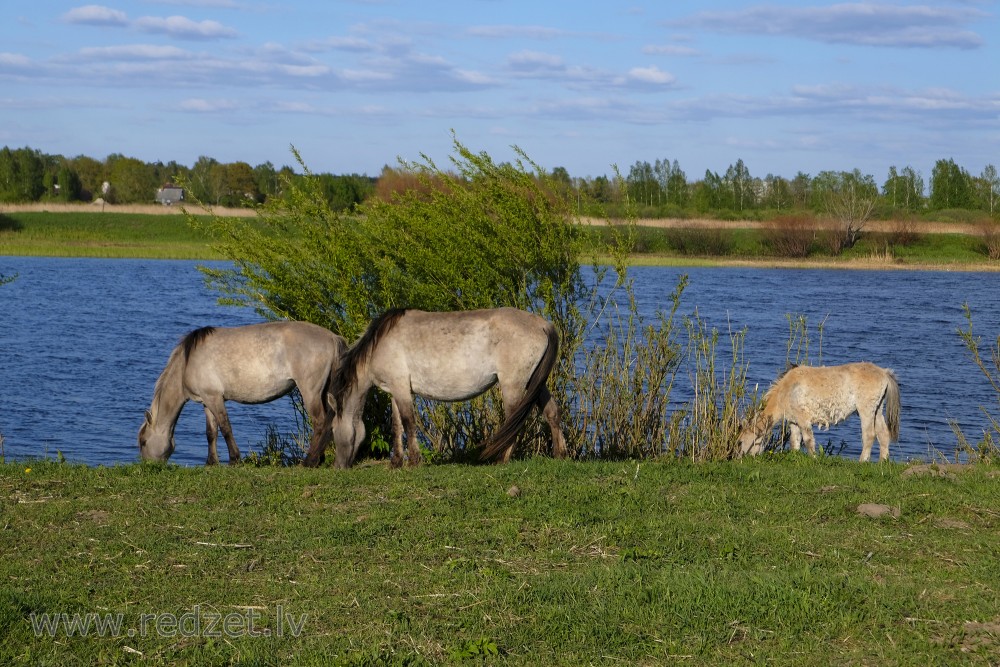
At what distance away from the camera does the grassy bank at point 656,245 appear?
65.7 meters

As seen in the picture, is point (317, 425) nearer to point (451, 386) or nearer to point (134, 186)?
point (451, 386)

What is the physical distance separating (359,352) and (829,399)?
612 cm

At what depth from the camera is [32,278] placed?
5181 centimetres

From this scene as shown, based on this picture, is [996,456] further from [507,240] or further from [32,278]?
[32,278]

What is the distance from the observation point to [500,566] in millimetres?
6488

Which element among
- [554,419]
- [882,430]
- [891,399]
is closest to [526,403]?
[554,419]

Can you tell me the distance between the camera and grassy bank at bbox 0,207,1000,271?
65.7 m

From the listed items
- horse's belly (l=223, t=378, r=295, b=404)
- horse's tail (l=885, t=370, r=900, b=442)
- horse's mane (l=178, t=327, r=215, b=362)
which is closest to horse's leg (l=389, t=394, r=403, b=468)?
horse's belly (l=223, t=378, r=295, b=404)

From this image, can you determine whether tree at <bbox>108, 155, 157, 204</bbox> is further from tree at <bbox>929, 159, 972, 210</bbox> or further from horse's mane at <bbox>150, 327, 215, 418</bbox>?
horse's mane at <bbox>150, 327, 215, 418</bbox>

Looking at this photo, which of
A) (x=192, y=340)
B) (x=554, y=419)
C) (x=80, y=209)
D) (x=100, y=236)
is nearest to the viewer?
(x=554, y=419)

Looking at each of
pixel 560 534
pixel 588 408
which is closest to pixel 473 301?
pixel 588 408

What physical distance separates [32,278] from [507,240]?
150 feet

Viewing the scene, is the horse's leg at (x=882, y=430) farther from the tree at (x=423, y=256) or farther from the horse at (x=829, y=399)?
the tree at (x=423, y=256)

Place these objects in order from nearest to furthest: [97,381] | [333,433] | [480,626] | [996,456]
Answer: [480,626]
[333,433]
[996,456]
[97,381]
